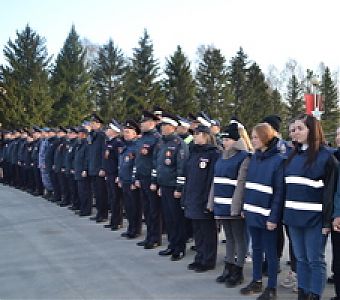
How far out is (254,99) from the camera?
45.8 m

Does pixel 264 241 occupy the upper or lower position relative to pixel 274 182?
lower

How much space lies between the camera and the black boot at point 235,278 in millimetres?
5887

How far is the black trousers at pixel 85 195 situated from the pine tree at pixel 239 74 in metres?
35.6

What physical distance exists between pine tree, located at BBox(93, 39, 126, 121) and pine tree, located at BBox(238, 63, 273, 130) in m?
11.6

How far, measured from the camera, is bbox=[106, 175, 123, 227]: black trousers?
9.70 m

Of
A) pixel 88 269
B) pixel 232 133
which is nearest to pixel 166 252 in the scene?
pixel 88 269

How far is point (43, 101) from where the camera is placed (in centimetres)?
3756

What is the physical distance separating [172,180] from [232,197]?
1799mm

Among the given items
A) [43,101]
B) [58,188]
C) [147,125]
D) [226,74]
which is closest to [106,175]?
[147,125]

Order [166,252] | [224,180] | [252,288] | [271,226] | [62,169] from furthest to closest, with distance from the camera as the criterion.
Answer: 1. [62,169]
2. [166,252]
3. [224,180]
4. [252,288]
5. [271,226]

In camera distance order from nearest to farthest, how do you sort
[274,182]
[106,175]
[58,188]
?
[274,182] → [106,175] → [58,188]

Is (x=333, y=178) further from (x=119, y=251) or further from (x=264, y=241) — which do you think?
(x=119, y=251)

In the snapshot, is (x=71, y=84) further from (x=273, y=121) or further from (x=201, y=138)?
(x=273, y=121)

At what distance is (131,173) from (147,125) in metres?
1.03
